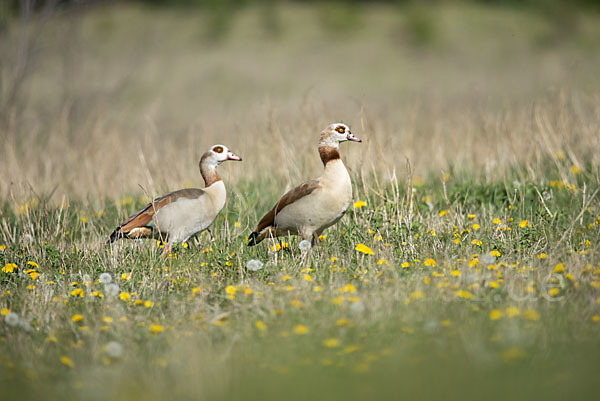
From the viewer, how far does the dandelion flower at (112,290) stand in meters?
4.95

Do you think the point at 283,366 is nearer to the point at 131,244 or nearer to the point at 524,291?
the point at 524,291

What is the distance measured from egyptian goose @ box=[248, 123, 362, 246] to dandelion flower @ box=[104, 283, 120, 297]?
1605 millimetres

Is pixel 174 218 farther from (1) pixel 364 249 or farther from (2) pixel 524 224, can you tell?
(2) pixel 524 224

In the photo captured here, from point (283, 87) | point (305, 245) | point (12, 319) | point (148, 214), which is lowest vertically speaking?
point (12, 319)

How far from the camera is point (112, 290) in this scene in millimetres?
4977

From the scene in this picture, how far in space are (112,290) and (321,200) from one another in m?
1.92

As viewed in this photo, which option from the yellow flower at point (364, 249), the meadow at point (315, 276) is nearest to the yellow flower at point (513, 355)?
the meadow at point (315, 276)

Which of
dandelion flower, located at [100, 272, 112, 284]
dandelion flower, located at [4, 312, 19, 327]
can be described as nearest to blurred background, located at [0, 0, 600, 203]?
dandelion flower, located at [100, 272, 112, 284]

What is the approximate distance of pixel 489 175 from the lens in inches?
324

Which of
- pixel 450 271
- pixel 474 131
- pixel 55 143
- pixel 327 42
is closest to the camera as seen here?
pixel 450 271

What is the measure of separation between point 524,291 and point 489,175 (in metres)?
3.89

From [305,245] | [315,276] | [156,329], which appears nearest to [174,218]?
[305,245]

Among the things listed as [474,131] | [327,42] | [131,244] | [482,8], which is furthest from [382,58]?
[131,244]

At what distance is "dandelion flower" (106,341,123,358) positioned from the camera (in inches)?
156
